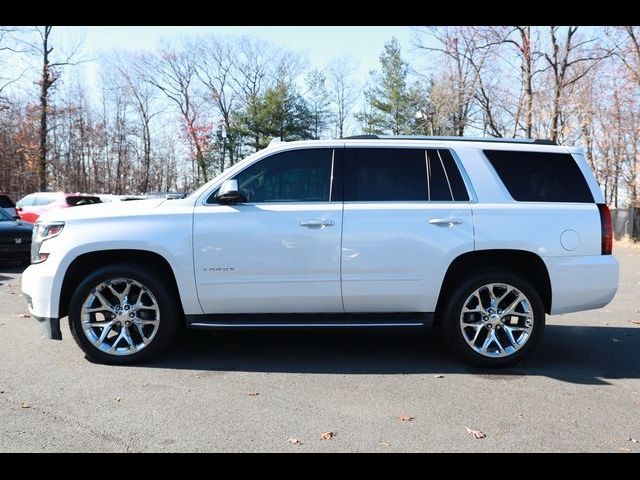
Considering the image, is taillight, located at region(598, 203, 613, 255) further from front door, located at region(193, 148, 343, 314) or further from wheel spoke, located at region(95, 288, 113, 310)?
wheel spoke, located at region(95, 288, 113, 310)

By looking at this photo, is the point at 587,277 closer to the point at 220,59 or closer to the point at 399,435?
the point at 399,435

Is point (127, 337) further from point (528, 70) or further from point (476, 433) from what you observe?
point (528, 70)

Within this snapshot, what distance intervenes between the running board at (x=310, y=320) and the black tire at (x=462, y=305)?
0.21m

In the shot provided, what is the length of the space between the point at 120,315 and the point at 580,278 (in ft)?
13.7

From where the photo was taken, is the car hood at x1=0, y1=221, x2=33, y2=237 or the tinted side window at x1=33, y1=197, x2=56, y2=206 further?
the tinted side window at x1=33, y1=197, x2=56, y2=206

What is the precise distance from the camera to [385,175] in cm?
493

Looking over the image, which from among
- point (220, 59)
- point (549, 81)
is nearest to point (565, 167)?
point (549, 81)

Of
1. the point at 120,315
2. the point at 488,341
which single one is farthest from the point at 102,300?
the point at 488,341

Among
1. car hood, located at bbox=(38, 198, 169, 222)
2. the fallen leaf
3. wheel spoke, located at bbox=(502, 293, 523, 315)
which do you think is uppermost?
car hood, located at bbox=(38, 198, 169, 222)

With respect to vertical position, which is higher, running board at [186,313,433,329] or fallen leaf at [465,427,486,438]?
running board at [186,313,433,329]

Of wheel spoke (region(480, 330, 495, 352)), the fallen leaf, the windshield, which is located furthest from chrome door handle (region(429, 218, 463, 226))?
the windshield

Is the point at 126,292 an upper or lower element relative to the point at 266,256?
lower

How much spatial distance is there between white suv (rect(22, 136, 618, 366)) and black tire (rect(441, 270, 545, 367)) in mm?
11

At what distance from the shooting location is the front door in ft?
15.4
